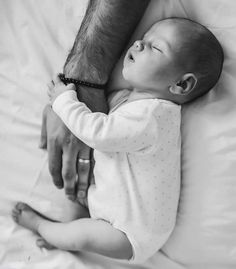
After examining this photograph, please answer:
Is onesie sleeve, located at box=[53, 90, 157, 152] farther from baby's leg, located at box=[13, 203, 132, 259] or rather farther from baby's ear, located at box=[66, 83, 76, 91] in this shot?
baby's leg, located at box=[13, 203, 132, 259]

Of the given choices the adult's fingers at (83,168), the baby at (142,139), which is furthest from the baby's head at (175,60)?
the adult's fingers at (83,168)

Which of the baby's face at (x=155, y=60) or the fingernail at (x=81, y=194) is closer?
the baby's face at (x=155, y=60)

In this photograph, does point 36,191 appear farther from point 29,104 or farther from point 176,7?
point 176,7

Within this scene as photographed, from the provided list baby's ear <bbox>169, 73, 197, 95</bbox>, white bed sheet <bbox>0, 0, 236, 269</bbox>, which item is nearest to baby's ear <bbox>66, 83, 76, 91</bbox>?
white bed sheet <bbox>0, 0, 236, 269</bbox>

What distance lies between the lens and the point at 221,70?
3.56 feet

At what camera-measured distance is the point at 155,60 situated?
1.04 metres

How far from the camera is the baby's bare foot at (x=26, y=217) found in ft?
3.69

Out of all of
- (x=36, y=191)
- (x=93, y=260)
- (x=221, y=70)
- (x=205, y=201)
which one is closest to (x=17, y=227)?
(x=36, y=191)

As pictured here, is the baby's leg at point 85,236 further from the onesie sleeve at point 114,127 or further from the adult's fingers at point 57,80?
the adult's fingers at point 57,80

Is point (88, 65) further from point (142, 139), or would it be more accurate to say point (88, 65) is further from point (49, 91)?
point (142, 139)

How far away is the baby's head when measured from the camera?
1.02m

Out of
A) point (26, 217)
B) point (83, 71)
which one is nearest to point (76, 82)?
point (83, 71)

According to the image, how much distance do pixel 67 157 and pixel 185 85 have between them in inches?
12.9

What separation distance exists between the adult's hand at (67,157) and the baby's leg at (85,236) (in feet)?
0.28
